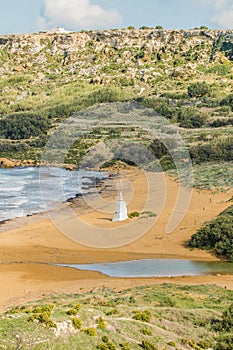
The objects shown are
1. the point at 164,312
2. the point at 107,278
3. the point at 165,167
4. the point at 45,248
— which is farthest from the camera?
the point at 165,167

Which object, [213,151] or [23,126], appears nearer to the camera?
[213,151]

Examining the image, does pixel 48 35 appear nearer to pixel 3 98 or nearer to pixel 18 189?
pixel 3 98

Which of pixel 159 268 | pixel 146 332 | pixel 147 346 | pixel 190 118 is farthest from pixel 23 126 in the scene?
pixel 147 346

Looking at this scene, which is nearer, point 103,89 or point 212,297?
point 212,297

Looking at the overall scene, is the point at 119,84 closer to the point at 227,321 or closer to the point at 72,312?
the point at 227,321

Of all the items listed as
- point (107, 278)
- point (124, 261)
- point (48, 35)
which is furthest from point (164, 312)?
point (48, 35)

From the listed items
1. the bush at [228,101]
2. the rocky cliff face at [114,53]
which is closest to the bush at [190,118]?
the bush at [228,101]
